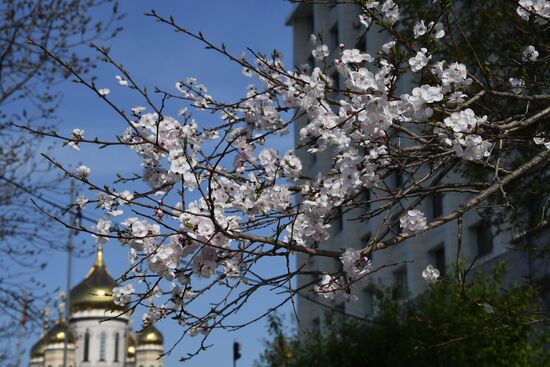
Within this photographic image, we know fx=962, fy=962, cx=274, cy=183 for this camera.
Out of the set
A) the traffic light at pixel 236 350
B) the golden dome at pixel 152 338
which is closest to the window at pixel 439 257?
the traffic light at pixel 236 350

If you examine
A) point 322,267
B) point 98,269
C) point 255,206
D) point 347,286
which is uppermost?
point 98,269

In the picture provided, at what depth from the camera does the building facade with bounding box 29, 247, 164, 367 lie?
87625 mm

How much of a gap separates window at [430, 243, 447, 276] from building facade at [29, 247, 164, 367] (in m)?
56.9

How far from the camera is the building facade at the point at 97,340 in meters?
87.6

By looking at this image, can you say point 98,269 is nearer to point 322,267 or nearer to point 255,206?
point 322,267

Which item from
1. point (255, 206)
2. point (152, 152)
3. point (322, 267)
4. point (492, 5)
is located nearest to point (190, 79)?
point (152, 152)

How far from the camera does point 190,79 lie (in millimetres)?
8156

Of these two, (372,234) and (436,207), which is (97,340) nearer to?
(372,234)

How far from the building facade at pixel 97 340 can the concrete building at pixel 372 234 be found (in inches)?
1703

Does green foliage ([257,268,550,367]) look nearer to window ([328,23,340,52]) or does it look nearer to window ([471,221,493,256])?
→ window ([471,221,493,256])

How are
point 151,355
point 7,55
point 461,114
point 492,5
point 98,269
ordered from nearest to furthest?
1. point 461,114
2. point 492,5
3. point 7,55
4. point 98,269
5. point 151,355

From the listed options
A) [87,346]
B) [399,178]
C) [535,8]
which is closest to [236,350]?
[399,178]

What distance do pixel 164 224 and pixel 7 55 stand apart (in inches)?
383

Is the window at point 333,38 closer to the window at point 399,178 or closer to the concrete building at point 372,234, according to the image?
the concrete building at point 372,234
